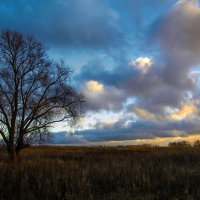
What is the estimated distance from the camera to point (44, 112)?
3145cm

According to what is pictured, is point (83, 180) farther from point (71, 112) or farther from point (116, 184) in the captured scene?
point (71, 112)

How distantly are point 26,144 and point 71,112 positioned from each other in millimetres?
5016

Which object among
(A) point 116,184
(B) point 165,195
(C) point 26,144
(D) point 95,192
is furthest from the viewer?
(C) point 26,144

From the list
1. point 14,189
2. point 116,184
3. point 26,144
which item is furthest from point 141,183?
point 26,144

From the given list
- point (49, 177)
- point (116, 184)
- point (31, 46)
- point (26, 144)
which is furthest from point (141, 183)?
point (31, 46)

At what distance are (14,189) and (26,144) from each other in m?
21.1

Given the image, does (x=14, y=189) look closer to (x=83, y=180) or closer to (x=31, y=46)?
(x=83, y=180)

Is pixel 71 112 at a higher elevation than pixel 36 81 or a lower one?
lower

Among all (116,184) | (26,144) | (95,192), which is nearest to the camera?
(95,192)

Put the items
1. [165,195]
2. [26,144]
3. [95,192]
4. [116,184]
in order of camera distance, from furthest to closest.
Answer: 1. [26,144]
2. [116,184]
3. [95,192]
4. [165,195]

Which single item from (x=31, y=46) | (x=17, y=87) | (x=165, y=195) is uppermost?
(x=31, y=46)

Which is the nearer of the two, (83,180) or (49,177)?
(83,180)

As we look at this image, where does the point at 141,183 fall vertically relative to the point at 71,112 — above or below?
below

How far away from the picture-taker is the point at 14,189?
9.91m
